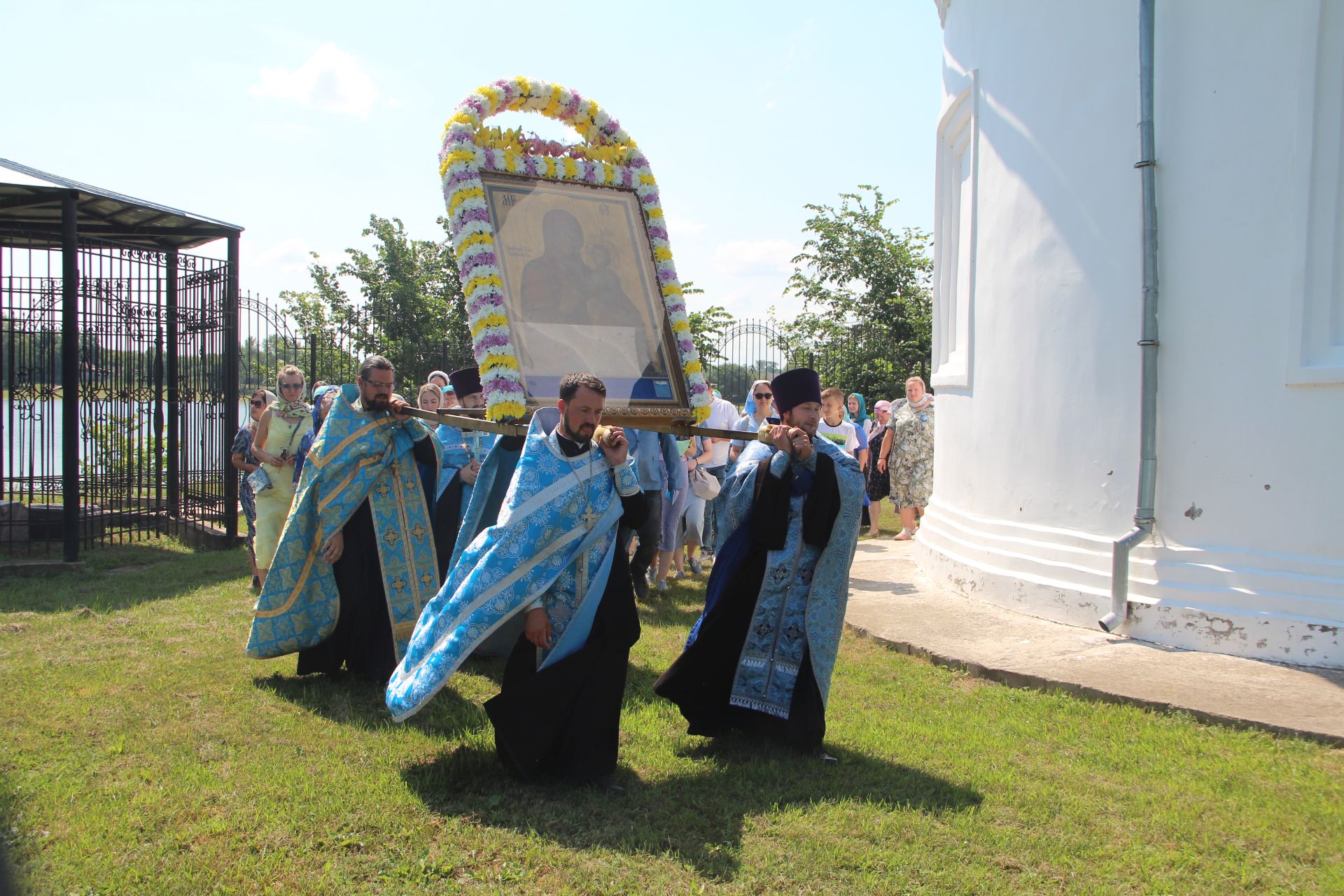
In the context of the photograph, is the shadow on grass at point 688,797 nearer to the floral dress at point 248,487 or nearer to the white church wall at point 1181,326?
the white church wall at point 1181,326

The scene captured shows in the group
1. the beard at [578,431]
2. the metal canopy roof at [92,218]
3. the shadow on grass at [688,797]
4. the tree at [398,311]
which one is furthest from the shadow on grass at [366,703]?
the tree at [398,311]

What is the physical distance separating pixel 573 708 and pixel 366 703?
1.66 m

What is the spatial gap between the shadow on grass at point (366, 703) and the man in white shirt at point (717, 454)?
10.3 feet

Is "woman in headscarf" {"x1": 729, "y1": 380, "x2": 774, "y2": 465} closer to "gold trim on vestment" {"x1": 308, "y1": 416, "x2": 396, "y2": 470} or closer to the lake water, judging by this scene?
"gold trim on vestment" {"x1": 308, "y1": 416, "x2": 396, "y2": 470}

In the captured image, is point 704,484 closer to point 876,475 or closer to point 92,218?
point 876,475

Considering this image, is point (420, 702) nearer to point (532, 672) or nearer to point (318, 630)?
point (532, 672)

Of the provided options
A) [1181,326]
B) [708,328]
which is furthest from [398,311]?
[1181,326]

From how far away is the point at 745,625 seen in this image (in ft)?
15.7

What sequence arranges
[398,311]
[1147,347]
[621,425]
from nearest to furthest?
[621,425] → [1147,347] → [398,311]

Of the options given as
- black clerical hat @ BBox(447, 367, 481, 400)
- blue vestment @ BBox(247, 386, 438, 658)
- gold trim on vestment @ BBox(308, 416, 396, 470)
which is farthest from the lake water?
gold trim on vestment @ BBox(308, 416, 396, 470)

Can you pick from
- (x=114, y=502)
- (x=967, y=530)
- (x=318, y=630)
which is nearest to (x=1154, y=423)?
(x=967, y=530)

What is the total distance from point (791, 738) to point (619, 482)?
4.66 ft

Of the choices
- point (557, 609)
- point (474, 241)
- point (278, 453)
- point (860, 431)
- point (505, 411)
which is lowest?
point (557, 609)

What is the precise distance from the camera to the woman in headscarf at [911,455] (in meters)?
11.6
